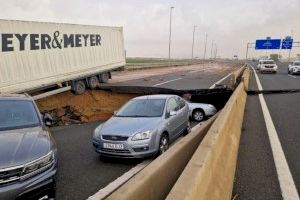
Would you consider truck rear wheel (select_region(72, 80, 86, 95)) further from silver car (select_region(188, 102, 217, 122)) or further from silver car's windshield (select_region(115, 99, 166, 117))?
silver car's windshield (select_region(115, 99, 166, 117))

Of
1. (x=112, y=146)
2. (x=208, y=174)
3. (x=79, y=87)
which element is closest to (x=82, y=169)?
(x=112, y=146)

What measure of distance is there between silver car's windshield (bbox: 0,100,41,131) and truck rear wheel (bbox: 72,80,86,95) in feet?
49.5

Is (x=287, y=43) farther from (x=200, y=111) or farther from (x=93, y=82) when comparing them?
(x=200, y=111)

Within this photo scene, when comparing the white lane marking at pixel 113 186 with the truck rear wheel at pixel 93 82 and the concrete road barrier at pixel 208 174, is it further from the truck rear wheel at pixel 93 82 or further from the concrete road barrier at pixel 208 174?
the truck rear wheel at pixel 93 82

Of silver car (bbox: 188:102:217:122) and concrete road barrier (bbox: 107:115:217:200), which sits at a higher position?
concrete road barrier (bbox: 107:115:217:200)

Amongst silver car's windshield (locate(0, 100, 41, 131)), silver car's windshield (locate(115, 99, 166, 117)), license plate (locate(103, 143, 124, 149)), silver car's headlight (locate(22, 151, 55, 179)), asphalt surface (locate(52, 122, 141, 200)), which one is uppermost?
silver car's windshield (locate(0, 100, 41, 131))

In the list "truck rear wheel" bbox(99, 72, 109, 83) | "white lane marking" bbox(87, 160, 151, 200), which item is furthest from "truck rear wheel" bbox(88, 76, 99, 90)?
"white lane marking" bbox(87, 160, 151, 200)

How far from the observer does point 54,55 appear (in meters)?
20.5

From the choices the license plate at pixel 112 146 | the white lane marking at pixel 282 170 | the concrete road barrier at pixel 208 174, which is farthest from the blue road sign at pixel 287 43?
the concrete road barrier at pixel 208 174

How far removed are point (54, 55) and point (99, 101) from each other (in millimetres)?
3606

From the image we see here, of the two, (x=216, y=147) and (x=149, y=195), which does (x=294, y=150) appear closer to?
(x=216, y=147)

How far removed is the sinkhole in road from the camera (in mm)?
17688

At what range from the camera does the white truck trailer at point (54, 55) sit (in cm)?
1688

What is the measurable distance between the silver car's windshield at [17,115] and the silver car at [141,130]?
182 cm
